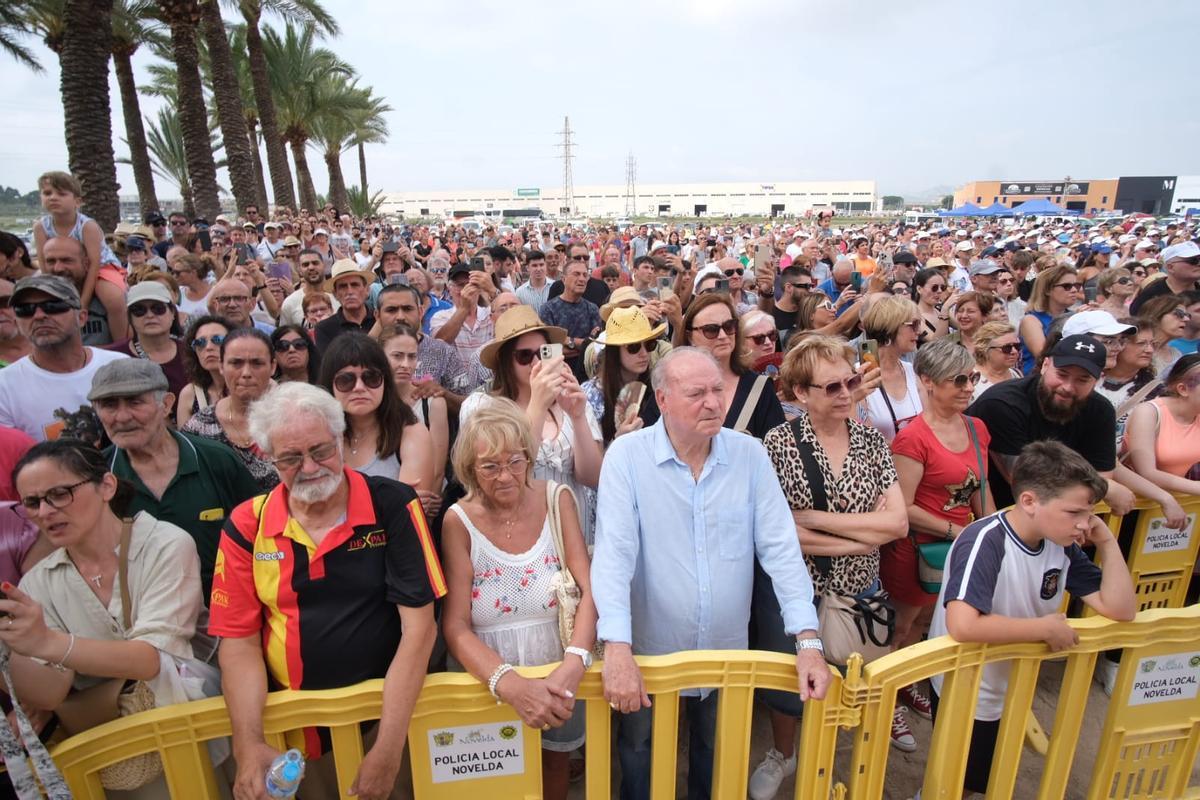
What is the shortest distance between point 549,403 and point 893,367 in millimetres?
2323

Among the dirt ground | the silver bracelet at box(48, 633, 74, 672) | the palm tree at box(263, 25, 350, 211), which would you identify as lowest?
the dirt ground

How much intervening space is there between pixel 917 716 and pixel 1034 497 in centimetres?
162

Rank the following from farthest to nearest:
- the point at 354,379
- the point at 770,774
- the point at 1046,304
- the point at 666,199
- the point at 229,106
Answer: the point at 666,199
the point at 229,106
the point at 1046,304
the point at 354,379
the point at 770,774

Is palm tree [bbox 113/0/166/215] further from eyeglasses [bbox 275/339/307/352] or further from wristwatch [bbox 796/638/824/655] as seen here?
wristwatch [bbox 796/638/824/655]

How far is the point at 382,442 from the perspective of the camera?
9.29 ft

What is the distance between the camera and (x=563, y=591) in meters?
2.21

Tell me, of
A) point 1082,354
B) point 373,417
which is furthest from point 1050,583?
point 373,417

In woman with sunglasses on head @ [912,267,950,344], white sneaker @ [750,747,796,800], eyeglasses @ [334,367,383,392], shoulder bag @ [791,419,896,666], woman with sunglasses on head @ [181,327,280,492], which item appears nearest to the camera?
shoulder bag @ [791,419,896,666]

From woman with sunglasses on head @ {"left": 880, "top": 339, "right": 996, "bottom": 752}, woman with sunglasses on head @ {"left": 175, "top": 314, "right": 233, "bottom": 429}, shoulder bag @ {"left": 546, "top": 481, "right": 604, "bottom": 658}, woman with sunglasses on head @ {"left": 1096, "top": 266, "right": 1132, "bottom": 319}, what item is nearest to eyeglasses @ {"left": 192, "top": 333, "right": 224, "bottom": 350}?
woman with sunglasses on head @ {"left": 175, "top": 314, "right": 233, "bottom": 429}

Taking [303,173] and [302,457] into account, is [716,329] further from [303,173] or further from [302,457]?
[303,173]

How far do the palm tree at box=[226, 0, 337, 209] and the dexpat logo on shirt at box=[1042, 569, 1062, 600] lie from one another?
68.9 ft

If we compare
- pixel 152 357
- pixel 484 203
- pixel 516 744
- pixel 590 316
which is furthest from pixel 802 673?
pixel 484 203

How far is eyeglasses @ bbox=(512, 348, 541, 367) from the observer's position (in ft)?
10.4

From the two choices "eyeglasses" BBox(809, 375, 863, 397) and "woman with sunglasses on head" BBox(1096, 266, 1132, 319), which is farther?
"woman with sunglasses on head" BBox(1096, 266, 1132, 319)
